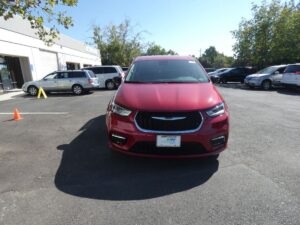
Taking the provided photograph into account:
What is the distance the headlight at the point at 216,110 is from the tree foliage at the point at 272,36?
887 inches

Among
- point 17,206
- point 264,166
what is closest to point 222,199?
point 264,166

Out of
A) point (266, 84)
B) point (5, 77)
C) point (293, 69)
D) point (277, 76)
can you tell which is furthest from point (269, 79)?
point (5, 77)

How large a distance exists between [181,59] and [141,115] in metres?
2.44

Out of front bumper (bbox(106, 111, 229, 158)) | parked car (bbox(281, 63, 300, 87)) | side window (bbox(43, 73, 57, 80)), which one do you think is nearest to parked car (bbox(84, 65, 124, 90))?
side window (bbox(43, 73, 57, 80))

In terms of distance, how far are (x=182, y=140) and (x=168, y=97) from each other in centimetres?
71

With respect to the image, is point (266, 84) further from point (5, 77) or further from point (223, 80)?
point (5, 77)

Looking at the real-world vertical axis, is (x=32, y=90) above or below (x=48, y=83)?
below

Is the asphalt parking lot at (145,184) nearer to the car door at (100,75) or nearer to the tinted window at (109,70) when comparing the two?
the car door at (100,75)

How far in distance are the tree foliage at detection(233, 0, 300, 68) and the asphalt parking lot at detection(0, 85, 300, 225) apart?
20625 millimetres

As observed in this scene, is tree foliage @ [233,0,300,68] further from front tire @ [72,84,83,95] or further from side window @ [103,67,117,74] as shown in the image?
front tire @ [72,84,83,95]

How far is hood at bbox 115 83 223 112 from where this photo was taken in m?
3.39

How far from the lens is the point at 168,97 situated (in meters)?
3.59

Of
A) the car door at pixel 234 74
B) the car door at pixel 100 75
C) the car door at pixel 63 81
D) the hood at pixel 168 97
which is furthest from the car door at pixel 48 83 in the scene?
the car door at pixel 234 74

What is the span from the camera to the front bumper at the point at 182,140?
10.9 feet
